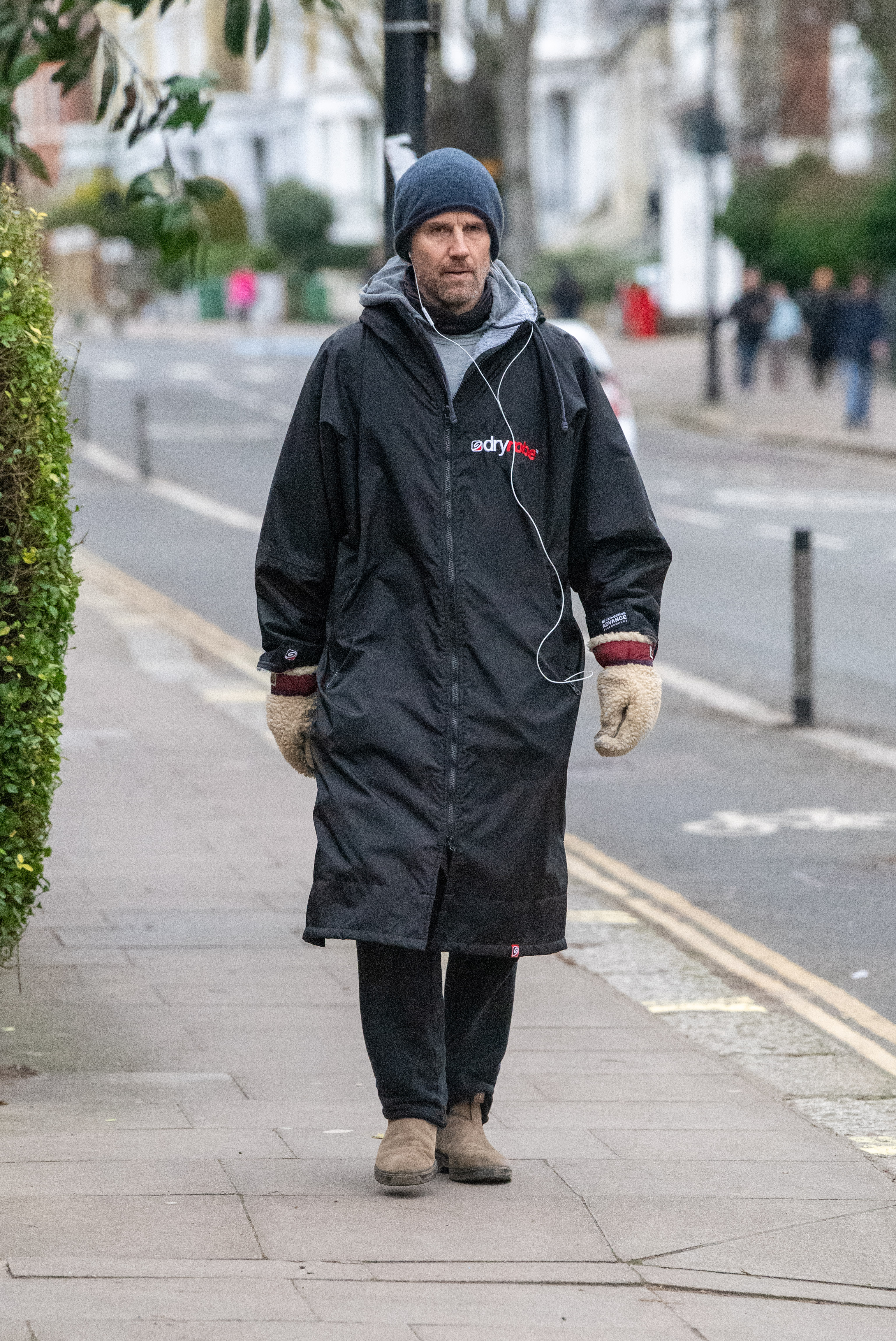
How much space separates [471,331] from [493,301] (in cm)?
8

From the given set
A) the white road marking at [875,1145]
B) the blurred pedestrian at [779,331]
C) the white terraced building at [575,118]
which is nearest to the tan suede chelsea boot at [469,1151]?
the white road marking at [875,1145]

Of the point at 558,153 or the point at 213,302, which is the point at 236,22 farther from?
the point at 558,153

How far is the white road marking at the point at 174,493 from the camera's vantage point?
20891 mm

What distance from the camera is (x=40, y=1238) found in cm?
385

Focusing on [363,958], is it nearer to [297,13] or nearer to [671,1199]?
[671,1199]

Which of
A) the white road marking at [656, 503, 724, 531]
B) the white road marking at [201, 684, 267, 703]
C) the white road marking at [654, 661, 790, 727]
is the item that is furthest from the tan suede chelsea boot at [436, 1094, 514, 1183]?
the white road marking at [656, 503, 724, 531]

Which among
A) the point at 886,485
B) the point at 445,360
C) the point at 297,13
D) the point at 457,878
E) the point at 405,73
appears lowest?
the point at 886,485

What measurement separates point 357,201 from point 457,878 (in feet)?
232

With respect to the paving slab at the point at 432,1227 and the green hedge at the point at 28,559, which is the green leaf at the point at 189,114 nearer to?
the green hedge at the point at 28,559

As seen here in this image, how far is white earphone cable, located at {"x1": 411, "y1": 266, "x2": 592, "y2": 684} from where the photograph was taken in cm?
421

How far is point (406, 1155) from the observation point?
13.9ft

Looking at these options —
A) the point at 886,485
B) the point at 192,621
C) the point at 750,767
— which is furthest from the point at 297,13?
the point at 750,767

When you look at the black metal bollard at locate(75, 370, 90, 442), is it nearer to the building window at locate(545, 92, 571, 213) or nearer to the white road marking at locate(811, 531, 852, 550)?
the white road marking at locate(811, 531, 852, 550)

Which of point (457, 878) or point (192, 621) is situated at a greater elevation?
point (457, 878)
